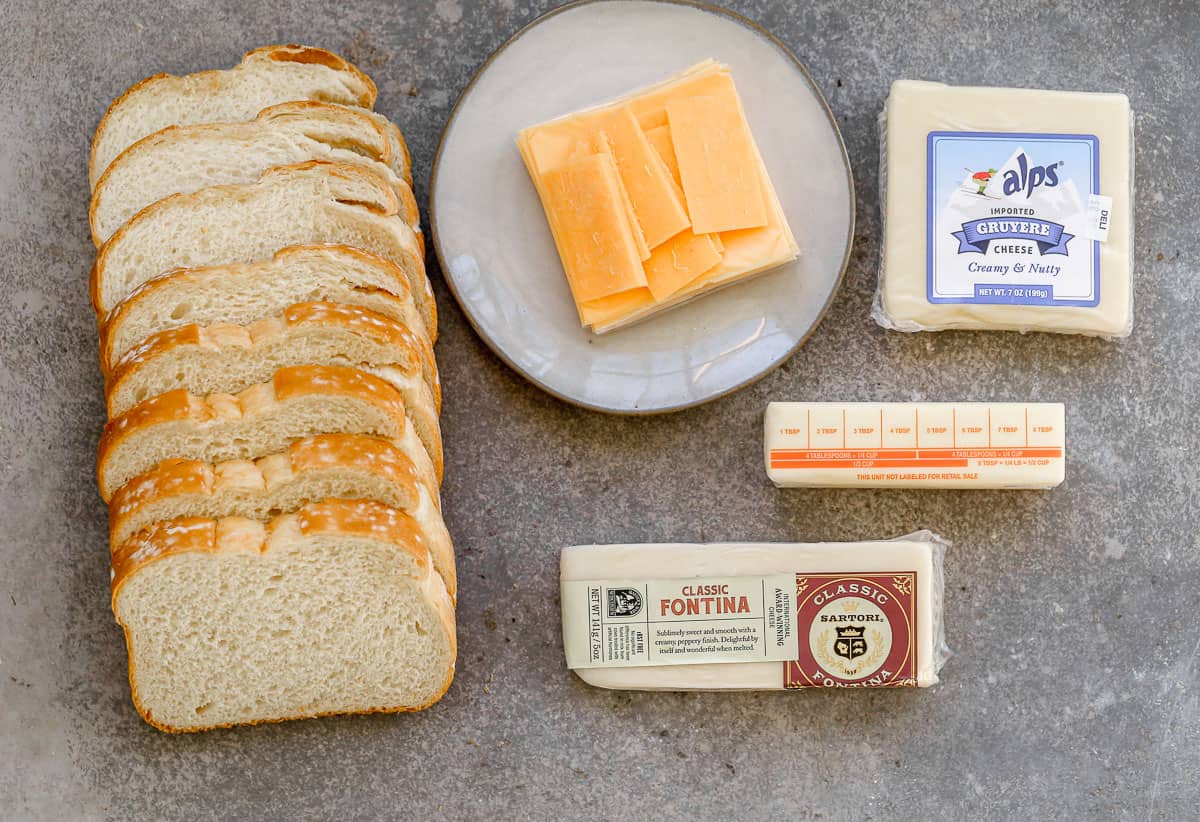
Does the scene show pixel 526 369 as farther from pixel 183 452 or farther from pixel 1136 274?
pixel 1136 274

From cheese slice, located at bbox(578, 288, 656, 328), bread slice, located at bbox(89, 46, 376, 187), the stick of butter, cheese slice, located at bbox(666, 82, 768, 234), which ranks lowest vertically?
the stick of butter

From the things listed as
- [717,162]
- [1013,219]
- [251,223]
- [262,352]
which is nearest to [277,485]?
[262,352]

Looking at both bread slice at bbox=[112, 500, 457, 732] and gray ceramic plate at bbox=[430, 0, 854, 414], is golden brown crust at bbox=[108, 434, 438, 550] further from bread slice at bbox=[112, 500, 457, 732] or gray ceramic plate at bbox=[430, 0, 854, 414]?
gray ceramic plate at bbox=[430, 0, 854, 414]

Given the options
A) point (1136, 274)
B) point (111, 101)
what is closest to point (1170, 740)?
Answer: point (1136, 274)

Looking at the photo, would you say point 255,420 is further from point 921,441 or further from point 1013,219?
point 1013,219

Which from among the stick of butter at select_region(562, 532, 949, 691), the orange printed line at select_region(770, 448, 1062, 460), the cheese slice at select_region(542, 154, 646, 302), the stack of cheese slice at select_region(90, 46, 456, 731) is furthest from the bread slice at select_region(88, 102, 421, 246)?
the orange printed line at select_region(770, 448, 1062, 460)

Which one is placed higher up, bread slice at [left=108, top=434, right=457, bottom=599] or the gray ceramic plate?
the gray ceramic plate
